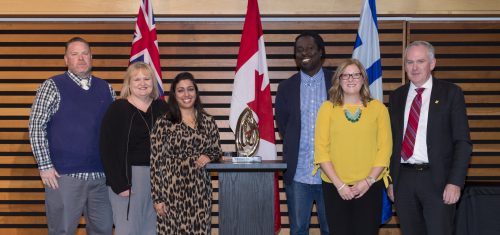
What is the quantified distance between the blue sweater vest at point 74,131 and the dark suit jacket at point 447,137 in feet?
7.54

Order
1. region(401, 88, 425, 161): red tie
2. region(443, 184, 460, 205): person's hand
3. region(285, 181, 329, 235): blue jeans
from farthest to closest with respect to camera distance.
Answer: region(285, 181, 329, 235): blue jeans
region(401, 88, 425, 161): red tie
region(443, 184, 460, 205): person's hand

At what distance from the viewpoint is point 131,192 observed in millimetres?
4270

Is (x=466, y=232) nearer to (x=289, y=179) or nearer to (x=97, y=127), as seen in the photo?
(x=289, y=179)

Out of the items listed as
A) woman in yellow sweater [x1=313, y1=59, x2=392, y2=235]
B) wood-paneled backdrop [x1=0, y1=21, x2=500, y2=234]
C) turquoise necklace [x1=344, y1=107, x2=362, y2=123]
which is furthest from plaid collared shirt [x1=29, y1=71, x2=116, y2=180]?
wood-paneled backdrop [x1=0, y1=21, x2=500, y2=234]

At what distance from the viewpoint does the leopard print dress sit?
4.19 metres

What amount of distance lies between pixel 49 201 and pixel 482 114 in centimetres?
434

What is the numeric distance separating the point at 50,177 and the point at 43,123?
1.24 ft

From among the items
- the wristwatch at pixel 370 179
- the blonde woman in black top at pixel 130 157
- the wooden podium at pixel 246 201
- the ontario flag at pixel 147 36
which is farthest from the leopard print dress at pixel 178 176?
the ontario flag at pixel 147 36

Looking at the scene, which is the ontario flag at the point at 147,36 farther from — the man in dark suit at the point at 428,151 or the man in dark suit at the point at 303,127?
the man in dark suit at the point at 428,151

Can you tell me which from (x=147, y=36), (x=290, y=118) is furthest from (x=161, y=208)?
(x=147, y=36)

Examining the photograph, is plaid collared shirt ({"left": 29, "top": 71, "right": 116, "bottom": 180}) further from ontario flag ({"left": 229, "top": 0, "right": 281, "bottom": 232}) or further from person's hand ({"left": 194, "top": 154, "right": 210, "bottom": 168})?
ontario flag ({"left": 229, "top": 0, "right": 281, "bottom": 232})

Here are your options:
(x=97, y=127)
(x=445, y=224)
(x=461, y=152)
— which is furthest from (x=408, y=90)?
(x=97, y=127)

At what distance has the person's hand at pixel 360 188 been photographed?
3945 millimetres

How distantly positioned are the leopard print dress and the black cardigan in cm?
19
